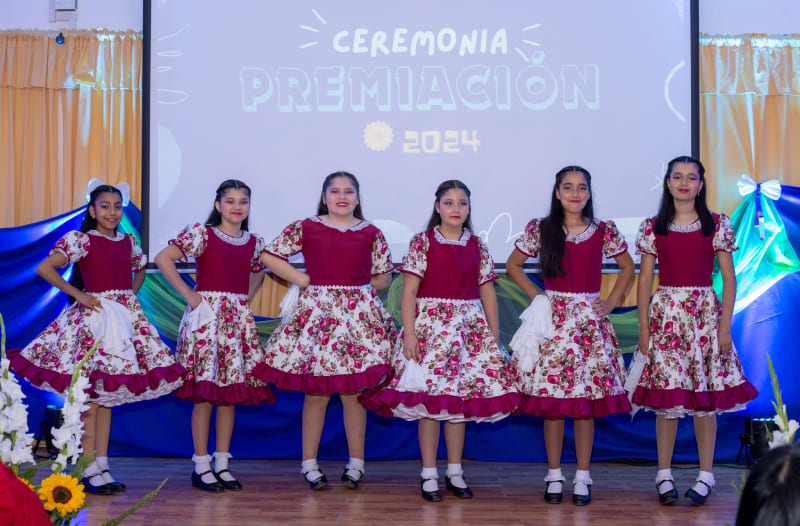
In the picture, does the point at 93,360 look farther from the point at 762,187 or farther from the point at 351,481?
the point at 762,187

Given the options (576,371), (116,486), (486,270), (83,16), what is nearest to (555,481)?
(576,371)

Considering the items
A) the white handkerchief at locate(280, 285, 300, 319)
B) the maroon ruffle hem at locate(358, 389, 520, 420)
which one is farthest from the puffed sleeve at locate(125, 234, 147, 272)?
the maroon ruffle hem at locate(358, 389, 520, 420)

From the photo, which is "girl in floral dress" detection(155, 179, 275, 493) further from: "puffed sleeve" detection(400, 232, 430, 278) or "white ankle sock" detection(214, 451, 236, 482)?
"puffed sleeve" detection(400, 232, 430, 278)

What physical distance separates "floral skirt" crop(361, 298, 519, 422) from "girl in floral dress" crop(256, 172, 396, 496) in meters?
0.15

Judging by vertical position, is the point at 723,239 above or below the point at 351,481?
above

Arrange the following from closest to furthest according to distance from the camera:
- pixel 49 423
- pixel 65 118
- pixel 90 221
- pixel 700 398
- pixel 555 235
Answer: pixel 700 398
pixel 555 235
pixel 90 221
pixel 49 423
pixel 65 118

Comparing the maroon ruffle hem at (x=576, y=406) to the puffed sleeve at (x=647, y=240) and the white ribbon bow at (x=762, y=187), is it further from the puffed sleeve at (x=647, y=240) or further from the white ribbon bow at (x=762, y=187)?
the white ribbon bow at (x=762, y=187)

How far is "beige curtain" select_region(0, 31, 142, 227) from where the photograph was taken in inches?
168

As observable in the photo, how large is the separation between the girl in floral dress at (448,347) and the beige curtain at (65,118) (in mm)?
1847

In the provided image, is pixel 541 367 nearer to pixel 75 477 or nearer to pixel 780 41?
pixel 75 477

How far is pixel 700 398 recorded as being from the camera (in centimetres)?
310

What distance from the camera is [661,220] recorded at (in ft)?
10.8

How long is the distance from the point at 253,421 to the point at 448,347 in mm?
1472

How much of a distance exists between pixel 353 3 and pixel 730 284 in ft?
7.99
